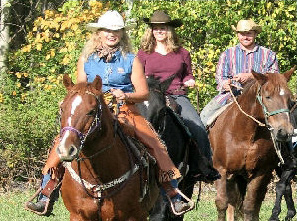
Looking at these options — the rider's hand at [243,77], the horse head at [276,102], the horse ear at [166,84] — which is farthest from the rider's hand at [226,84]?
the horse ear at [166,84]

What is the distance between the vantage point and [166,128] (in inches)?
377

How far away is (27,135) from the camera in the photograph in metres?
16.5

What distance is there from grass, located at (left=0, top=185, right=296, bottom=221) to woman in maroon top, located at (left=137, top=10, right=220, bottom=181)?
1.11m

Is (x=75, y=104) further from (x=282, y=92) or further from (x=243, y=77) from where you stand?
(x=243, y=77)

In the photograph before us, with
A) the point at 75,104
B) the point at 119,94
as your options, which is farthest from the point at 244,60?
the point at 75,104

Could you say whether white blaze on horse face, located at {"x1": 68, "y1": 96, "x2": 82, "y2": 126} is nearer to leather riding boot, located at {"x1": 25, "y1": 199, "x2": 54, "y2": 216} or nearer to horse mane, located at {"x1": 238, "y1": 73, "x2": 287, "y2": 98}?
leather riding boot, located at {"x1": 25, "y1": 199, "x2": 54, "y2": 216}

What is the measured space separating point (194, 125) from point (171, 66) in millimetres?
784

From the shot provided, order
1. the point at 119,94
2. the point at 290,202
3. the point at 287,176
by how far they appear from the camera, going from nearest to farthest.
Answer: the point at 119,94, the point at 287,176, the point at 290,202

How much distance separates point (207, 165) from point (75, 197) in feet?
10.7

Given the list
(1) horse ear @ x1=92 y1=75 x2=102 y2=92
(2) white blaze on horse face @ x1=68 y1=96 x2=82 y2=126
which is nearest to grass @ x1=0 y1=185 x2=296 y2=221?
(1) horse ear @ x1=92 y1=75 x2=102 y2=92

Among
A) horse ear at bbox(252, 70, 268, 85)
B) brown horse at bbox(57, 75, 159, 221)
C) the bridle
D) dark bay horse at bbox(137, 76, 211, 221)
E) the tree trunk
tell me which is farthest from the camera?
the tree trunk

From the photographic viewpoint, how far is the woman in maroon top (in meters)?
10.1

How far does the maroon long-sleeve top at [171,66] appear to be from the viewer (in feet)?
33.2

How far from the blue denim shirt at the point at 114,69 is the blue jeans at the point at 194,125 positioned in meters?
2.31
